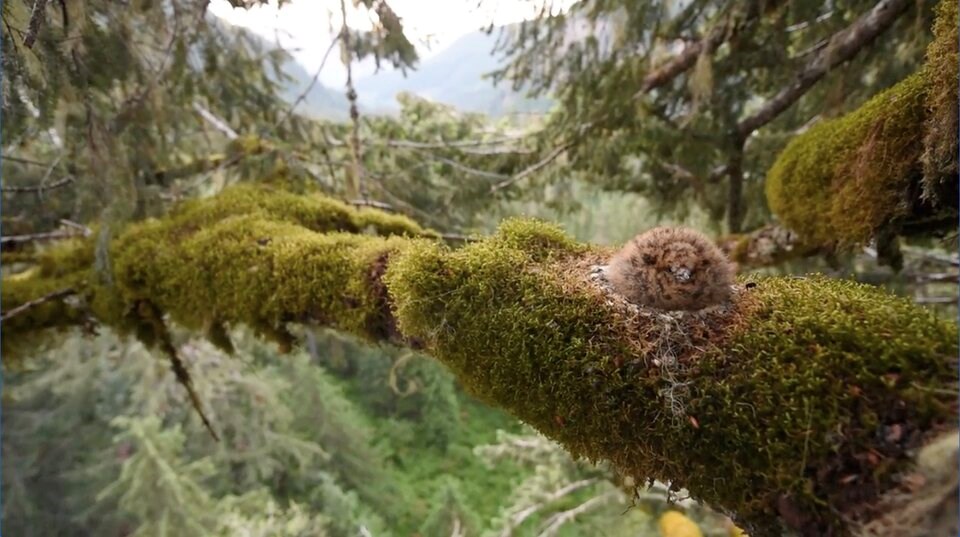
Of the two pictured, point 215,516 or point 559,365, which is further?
point 215,516

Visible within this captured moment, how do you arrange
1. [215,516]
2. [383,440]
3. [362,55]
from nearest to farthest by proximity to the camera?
[362,55] < [215,516] < [383,440]

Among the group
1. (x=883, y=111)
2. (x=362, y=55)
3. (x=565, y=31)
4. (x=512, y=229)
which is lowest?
(x=512, y=229)

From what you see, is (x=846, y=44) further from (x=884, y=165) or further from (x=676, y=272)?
(x=676, y=272)

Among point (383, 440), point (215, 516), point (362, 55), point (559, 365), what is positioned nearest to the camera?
point (559, 365)

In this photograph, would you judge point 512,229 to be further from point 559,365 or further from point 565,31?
point 565,31

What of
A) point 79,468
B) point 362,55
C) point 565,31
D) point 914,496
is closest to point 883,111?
point 914,496

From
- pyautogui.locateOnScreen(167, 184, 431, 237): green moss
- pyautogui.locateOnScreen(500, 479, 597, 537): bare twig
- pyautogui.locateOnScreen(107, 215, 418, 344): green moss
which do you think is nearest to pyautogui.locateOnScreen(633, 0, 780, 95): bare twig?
pyautogui.locateOnScreen(167, 184, 431, 237): green moss
